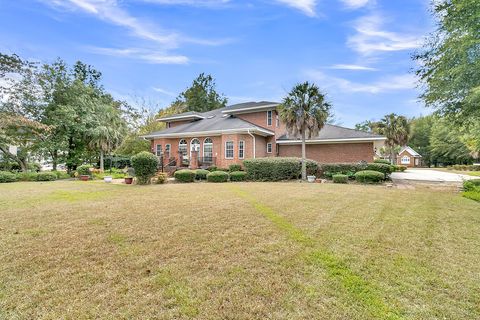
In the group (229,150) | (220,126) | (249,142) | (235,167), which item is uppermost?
(220,126)

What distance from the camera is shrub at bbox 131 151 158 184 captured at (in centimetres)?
1512

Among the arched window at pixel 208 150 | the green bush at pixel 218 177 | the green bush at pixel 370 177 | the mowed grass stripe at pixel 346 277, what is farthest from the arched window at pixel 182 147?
the mowed grass stripe at pixel 346 277

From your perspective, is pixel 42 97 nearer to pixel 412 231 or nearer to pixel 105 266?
pixel 105 266

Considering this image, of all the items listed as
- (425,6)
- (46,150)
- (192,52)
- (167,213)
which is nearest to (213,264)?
(167,213)

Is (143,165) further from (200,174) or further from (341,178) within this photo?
(341,178)

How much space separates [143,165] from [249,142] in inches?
344

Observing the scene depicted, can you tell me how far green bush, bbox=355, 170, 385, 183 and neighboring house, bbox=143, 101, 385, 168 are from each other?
468cm

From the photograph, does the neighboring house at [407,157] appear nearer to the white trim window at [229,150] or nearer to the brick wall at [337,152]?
the brick wall at [337,152]

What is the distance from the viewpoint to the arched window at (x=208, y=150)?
22047 mm

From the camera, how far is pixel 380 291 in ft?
9.96

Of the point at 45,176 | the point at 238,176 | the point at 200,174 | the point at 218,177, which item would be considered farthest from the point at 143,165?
the point at 45,176

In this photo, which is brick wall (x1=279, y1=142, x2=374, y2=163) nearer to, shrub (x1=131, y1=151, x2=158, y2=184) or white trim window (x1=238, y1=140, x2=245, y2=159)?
white trim window (x1=238, y1=140, x2=245, y2=159)

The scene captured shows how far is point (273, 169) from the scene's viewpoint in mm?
17219

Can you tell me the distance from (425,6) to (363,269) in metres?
14.8
